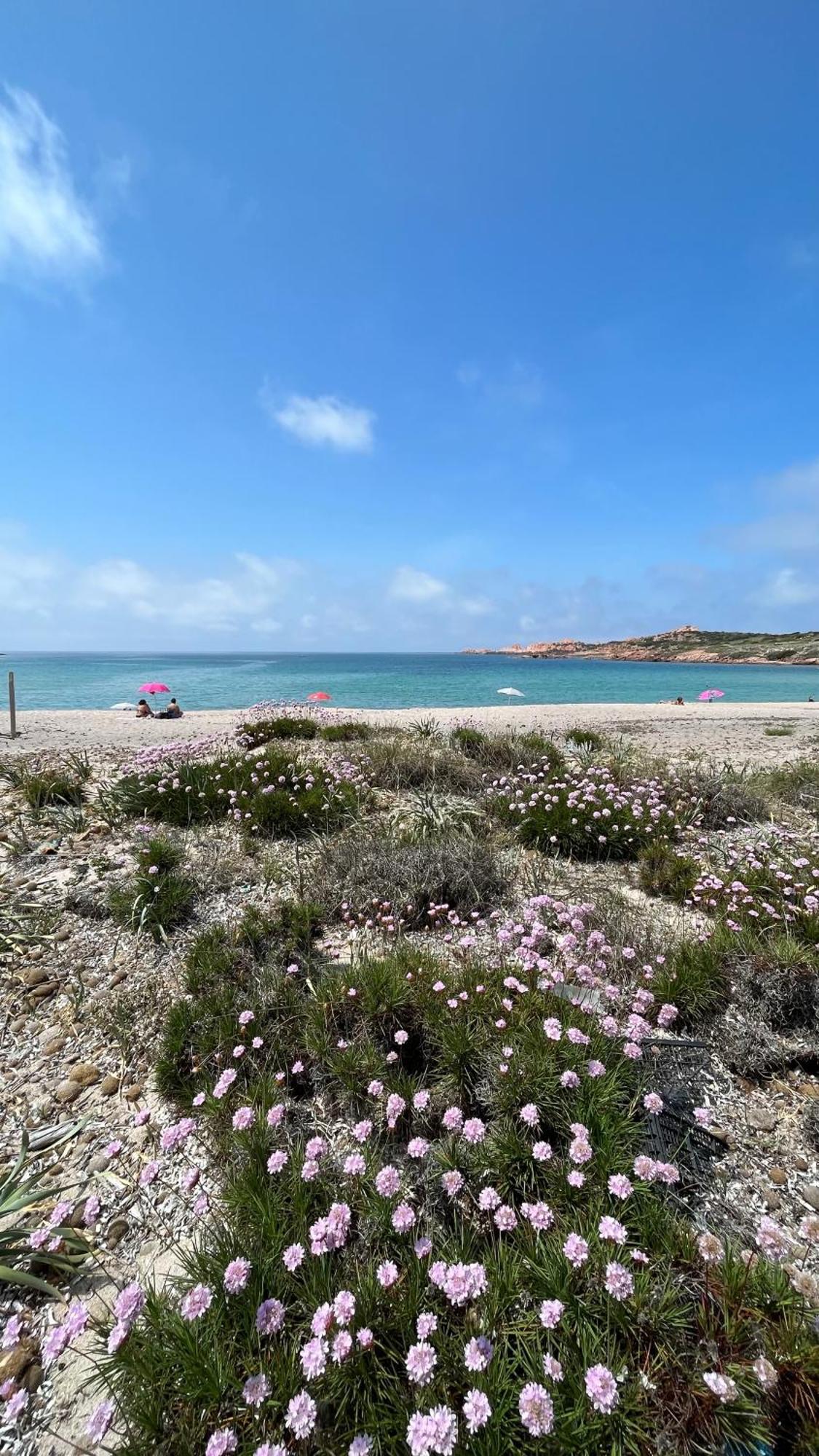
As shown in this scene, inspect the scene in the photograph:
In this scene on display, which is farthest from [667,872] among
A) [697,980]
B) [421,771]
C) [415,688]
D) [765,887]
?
[415,688]

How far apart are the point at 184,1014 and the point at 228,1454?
2.00 m

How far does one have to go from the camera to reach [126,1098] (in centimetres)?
304

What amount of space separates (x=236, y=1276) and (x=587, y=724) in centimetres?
1949

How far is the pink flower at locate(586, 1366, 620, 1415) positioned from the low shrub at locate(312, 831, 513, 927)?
114 inches

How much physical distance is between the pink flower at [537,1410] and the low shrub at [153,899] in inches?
144

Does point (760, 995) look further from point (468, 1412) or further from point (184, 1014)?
point (184, 1014)

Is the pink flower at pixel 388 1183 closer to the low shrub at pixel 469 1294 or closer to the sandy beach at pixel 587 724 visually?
the low shrub at pixel 469 1294

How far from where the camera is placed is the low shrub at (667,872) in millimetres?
4910

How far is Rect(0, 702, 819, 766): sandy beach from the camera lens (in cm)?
1225

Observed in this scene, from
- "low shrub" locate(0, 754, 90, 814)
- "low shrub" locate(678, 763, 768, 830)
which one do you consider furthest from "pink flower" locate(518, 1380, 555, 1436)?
"low shrub" locate(0, 754, 90, 814)

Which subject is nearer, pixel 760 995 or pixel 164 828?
pixel 760 995

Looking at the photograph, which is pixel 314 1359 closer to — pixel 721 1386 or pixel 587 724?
pixel 721 1386

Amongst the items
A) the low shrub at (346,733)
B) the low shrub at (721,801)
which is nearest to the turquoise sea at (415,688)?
the low shrub at (346,733)

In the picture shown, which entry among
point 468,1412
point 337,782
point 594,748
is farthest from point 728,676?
point 468,1412
